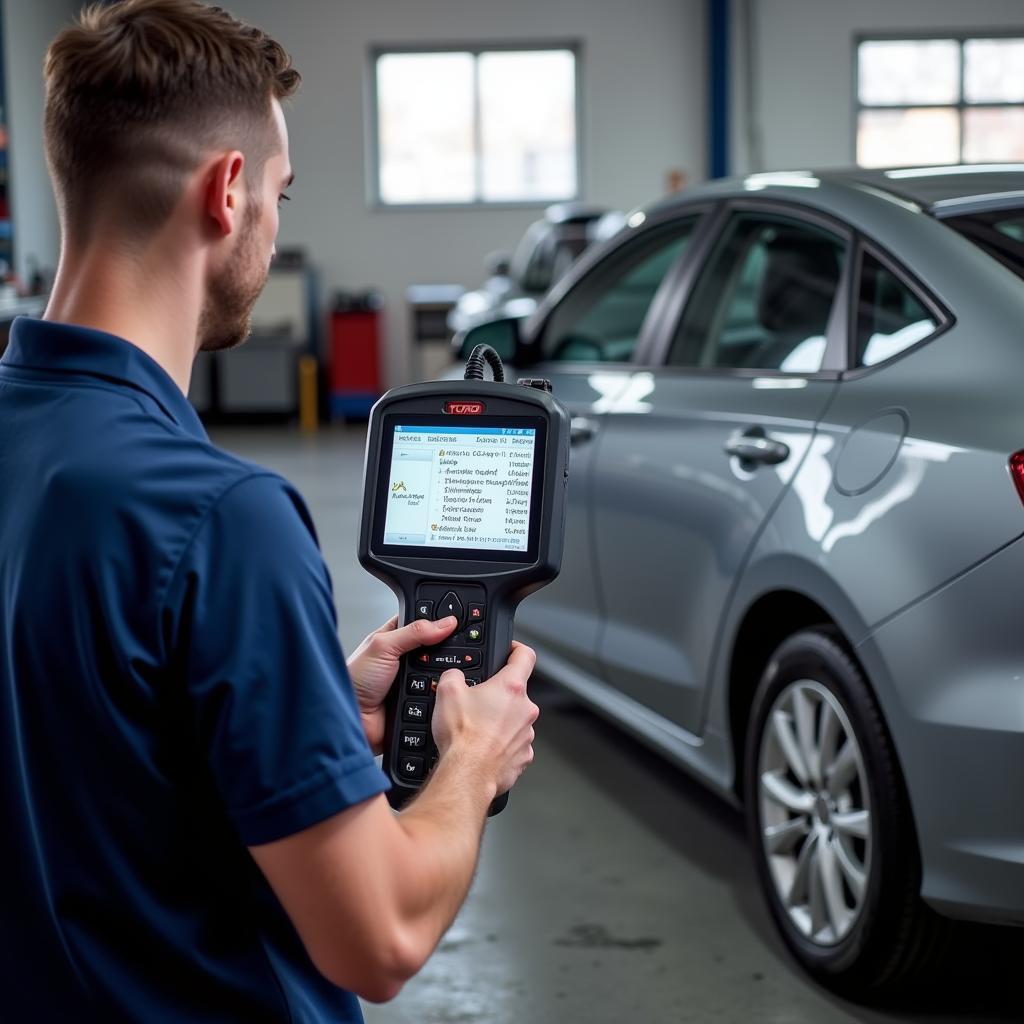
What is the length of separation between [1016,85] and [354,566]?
31.4 feet

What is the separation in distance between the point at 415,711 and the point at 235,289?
1.38 ft

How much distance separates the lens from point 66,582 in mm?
908

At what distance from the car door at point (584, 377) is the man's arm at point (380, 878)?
215 cm

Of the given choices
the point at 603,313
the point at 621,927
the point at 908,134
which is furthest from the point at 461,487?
the point at 908,134

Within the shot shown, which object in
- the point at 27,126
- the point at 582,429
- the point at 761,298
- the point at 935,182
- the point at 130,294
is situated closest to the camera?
the point at 130,294

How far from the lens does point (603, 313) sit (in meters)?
4.11

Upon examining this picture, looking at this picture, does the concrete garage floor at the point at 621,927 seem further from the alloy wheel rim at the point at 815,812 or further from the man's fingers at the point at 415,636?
the man's fingers at the point at 415,636

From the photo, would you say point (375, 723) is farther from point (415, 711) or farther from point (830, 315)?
point (830, 315)

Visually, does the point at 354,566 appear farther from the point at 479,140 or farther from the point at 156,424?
the point at 479,140

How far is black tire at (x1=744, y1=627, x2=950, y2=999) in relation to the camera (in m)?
2.33

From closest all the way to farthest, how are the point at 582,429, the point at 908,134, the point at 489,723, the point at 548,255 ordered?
1. the point at 489,723
2. the point at 582,429
3. the point at 548,255
4. the point at 908,134

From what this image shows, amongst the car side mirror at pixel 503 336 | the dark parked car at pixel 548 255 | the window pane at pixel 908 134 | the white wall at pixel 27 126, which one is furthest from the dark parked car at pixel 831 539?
the window pane at pixel 908 134

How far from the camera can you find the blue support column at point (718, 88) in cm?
1309

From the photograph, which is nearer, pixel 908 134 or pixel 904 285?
pixel 904 285
